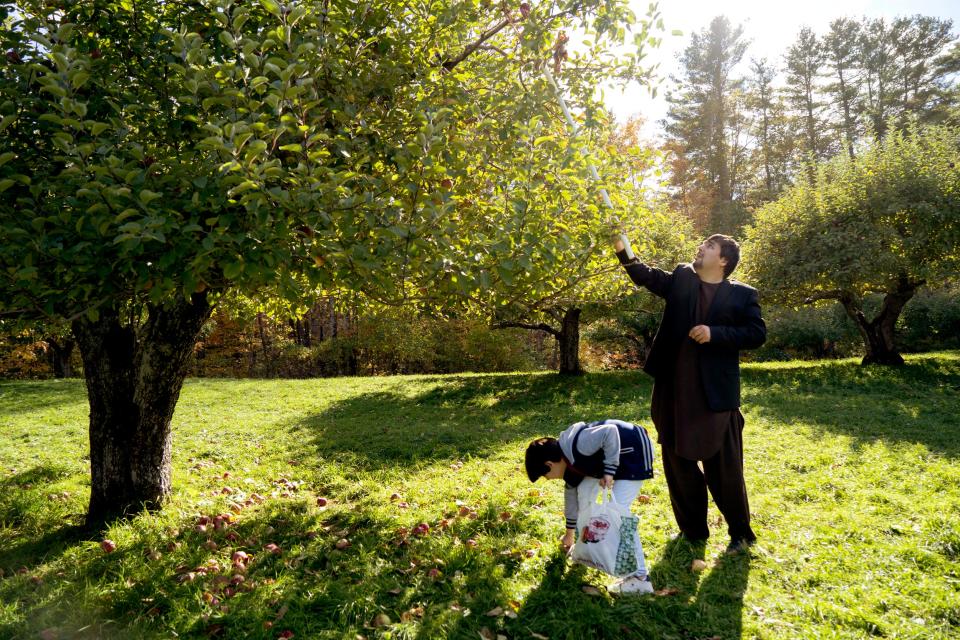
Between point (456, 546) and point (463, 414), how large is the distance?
797cm

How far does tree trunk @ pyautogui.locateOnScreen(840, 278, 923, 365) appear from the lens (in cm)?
1570

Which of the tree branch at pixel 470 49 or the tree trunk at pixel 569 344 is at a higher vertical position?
the tree branch at pixel 470 49

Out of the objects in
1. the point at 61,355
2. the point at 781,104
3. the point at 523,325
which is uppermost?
the point at 781,104

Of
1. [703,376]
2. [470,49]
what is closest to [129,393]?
[470,49]

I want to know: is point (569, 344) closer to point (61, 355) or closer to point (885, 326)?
point (885, 326)

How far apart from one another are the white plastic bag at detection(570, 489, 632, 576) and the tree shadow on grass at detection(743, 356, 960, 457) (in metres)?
6.72

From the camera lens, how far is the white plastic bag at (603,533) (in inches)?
155

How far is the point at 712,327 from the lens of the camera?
169 inches

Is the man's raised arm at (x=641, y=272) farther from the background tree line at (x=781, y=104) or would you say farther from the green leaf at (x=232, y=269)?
the background tree line at (x=781, y=104)

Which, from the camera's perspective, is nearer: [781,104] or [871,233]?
[871,233]

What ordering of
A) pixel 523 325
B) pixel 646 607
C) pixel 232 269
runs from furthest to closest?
pixel 523 325 < pixel 646 607 < pixel 232 269

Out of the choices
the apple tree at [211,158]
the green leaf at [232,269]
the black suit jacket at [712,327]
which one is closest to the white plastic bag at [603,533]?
the black suit jacket at [712,327]

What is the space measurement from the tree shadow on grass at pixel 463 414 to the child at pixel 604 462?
4633 millimetres

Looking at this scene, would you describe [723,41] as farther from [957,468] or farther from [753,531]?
[753,531]
